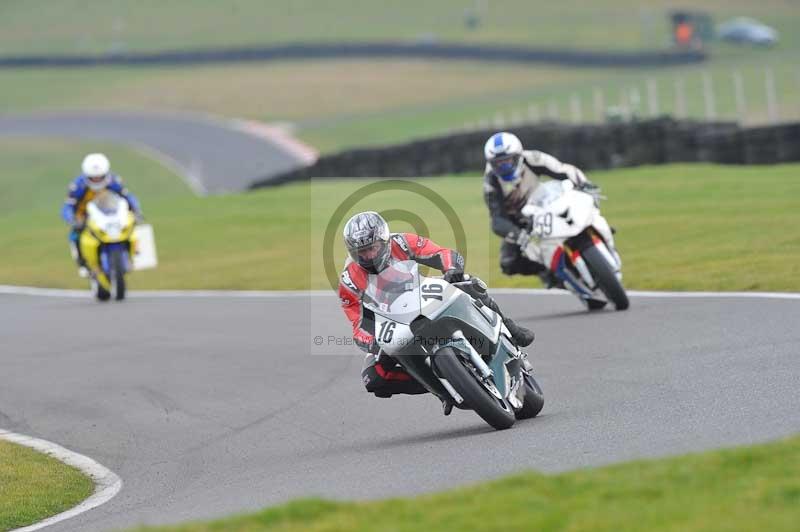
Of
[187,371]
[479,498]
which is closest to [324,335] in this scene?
[187,371]

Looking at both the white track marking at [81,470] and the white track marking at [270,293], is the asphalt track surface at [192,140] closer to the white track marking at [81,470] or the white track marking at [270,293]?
the white track marking at [270,293]

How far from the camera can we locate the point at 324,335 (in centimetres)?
1474

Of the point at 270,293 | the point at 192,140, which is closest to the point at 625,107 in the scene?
the point at 270,293

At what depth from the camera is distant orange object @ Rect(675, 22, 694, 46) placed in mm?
60125

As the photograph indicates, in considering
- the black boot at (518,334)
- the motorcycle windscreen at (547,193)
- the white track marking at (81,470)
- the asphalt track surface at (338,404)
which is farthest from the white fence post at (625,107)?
the black boot at (518,334)

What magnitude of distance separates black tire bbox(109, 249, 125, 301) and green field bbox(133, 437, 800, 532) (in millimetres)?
13355

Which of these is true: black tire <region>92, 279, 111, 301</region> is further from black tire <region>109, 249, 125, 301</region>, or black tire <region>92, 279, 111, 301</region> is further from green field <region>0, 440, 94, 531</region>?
green field <region>0, 440, 94, 531</region>

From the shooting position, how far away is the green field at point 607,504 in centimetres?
520

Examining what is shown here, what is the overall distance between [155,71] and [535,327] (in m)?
56.1

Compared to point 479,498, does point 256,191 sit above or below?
below

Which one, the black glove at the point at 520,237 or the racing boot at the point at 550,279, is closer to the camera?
the black glove at the point at 520,237

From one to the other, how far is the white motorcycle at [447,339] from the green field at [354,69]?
91.8ft

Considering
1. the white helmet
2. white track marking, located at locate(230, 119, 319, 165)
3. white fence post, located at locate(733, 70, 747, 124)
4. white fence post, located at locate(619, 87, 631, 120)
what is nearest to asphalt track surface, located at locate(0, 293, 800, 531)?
the white helmet

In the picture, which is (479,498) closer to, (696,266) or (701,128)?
(696,266)
